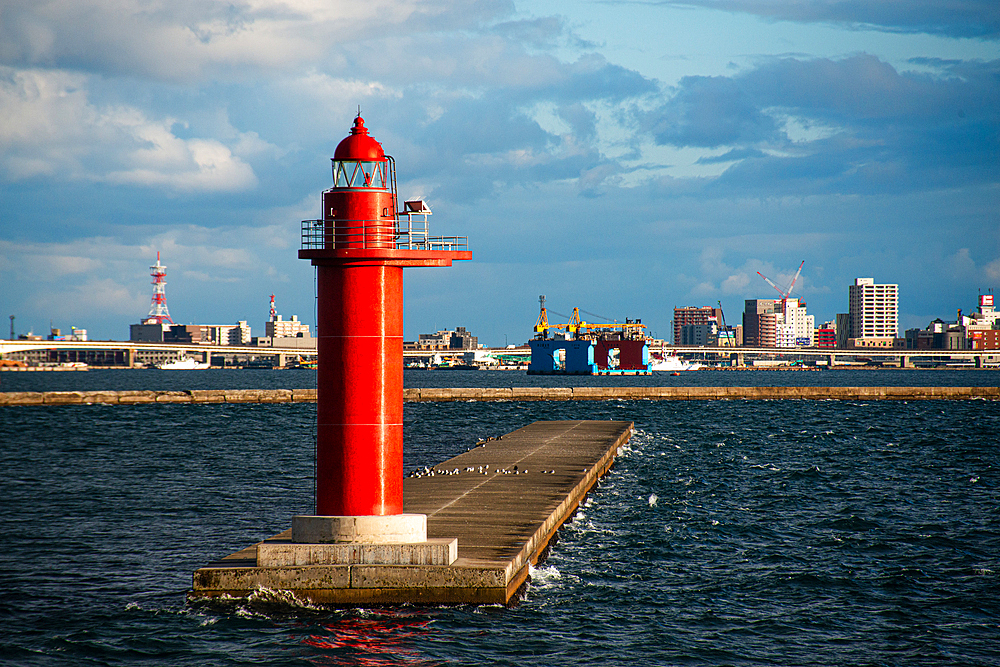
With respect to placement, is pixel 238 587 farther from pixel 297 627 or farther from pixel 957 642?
pixel 957 642

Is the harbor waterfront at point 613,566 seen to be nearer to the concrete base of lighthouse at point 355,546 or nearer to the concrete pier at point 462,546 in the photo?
the concrete pier at point 462,546

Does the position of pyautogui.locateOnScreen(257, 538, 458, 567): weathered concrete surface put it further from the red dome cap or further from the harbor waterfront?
the red dome cap

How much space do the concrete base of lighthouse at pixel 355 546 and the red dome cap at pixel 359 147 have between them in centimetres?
641

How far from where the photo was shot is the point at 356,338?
1598 cm

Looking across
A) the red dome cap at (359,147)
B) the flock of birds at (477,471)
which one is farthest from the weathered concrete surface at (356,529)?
the flock of birds at (477,471)

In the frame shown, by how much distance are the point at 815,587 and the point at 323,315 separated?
36.6 feet

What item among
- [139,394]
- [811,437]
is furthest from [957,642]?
[139,394]

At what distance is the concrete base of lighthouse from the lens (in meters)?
15.7

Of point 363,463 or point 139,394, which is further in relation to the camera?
point 139,394

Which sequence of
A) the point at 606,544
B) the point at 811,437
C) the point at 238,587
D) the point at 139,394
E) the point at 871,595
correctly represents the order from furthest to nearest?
the point at 139,394 → the point at 811,437 → the point at 606,544 → the point at 871,595 → the point at 238,587

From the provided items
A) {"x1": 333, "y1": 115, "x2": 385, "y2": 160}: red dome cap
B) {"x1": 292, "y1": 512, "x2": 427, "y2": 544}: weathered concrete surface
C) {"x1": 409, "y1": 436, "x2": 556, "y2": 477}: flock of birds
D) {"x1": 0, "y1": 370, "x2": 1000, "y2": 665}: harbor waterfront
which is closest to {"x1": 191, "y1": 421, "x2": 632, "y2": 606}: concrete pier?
{"x1": 409, "y1": 436, "x2": 556, "y2": 477}: flock of birds

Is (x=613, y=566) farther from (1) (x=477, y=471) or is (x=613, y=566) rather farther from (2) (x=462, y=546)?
(1) (x=477, y=471)

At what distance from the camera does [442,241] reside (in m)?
16.6

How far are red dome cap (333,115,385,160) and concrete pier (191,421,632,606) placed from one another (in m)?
6.98
